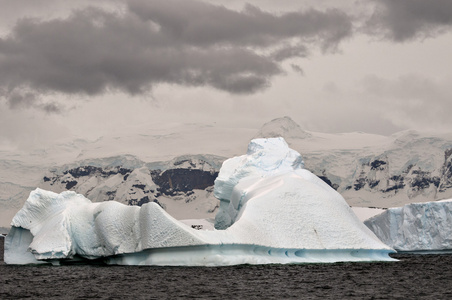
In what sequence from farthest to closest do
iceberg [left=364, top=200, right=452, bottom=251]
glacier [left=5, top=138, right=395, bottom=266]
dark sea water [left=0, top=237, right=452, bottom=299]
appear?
iceberg [left=364, top=200, right=452, bottom=251] < glacier [left=5, top=138, right=395, bottom=266] < dark sea water [left=0, top=237, right=452, bottom=299]

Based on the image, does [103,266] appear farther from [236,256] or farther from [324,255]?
[324,255]

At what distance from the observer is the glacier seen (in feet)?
108

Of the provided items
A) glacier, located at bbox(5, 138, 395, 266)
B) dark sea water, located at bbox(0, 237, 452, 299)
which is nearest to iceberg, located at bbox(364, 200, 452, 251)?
glacier, located at bbox(5, 138, 395, 266)

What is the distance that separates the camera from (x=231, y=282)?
94.4ft

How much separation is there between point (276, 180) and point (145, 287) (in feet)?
53.2

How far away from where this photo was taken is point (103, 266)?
37.8 m

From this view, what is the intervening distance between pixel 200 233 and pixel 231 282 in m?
4.23

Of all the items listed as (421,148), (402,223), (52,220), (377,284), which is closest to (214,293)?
(377,284)

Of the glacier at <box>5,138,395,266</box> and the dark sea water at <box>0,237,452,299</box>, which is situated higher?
the glacier at <box>5,138,395,266</box>

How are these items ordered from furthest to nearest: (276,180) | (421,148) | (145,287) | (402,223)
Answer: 1. (421,148)
2. (402,223)
3. (276,180)
4. (145,287)

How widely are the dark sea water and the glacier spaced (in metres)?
0.79

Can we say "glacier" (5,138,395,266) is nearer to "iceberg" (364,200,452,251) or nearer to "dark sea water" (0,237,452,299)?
"dark sea water" (0,237,452,299)

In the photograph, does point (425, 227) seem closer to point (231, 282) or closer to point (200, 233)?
point (200, 233)

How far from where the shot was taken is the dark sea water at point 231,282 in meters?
25.4
